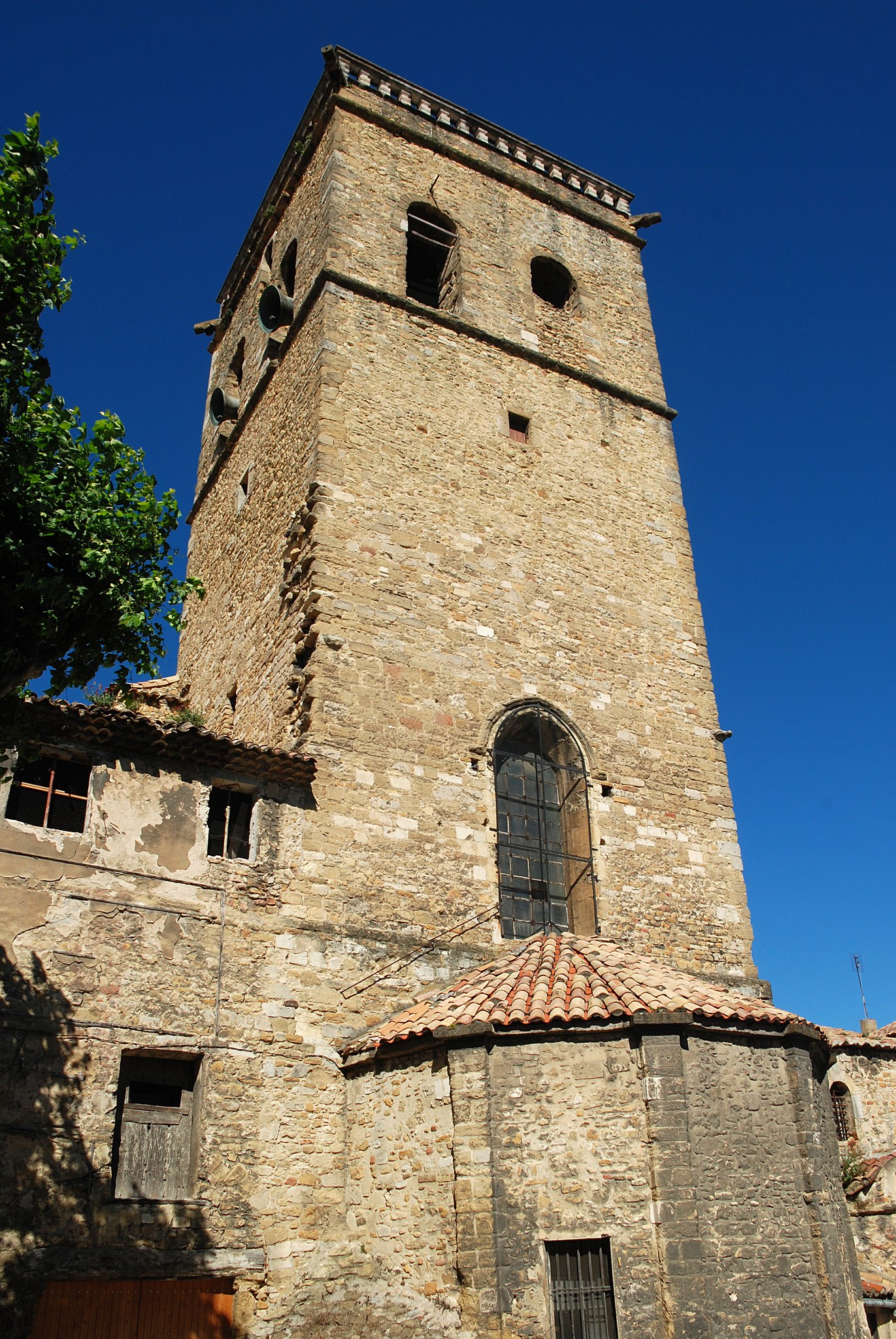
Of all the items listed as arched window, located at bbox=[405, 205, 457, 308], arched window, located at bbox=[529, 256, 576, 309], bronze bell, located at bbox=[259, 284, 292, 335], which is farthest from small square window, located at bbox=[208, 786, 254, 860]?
arched window, located at bbox=[529, 256, 576, 309]

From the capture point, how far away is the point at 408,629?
40.2ft

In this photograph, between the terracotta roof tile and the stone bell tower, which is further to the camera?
the stone bell tower

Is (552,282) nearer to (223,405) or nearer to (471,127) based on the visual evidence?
(471,127)

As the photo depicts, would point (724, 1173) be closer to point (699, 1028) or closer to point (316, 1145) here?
point (699, 1028)

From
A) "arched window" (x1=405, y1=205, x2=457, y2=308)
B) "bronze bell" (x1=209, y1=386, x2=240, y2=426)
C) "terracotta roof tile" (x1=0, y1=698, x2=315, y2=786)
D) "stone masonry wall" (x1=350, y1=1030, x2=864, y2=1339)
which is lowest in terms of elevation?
"stone masonry wall" (x1=350, y1=1030, x2=864, y2=1339)

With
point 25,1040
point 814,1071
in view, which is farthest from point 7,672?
point 814,1071

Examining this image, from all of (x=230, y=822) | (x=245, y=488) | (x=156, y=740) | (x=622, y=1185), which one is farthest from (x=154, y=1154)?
(x=245, y=488)

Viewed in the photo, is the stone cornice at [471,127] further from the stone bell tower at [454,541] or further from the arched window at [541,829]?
the arched window at [541,829]

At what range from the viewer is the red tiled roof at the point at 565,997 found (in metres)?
8.98

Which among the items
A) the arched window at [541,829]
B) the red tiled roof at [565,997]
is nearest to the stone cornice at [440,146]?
the arched window at [541,829]

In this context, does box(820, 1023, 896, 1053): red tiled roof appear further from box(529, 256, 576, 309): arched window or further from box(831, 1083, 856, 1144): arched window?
box(529, 256, 576, 309): arched window

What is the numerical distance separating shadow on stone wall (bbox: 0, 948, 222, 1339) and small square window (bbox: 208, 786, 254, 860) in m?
2.01

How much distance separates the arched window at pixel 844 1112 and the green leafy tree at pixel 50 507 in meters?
13.9

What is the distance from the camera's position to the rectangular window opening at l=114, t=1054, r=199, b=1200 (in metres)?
8.78
